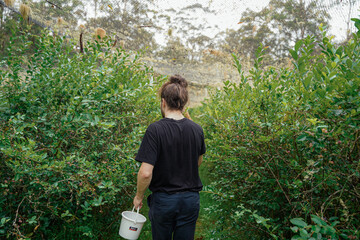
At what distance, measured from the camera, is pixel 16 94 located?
2666 millimetres

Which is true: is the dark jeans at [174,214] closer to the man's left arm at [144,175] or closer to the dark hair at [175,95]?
the man's left arm at [144,175]

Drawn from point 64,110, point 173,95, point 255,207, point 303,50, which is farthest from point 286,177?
point 64,110

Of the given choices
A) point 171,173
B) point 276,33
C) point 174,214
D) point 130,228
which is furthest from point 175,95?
point 276,33

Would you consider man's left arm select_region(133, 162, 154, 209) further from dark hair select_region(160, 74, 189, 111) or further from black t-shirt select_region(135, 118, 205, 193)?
dark hair select_region(160, 74, 189, 111)

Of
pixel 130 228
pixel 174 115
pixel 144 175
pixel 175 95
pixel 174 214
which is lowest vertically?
pixel 130 228

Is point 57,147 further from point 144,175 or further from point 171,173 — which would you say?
point 171,173

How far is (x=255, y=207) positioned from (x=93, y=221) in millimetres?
1966

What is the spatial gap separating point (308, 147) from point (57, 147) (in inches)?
85.2

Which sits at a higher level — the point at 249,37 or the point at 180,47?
the point at 249,37

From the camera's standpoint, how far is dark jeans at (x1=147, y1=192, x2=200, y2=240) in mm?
2045

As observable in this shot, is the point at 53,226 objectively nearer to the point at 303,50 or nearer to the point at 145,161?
the point at 145,161

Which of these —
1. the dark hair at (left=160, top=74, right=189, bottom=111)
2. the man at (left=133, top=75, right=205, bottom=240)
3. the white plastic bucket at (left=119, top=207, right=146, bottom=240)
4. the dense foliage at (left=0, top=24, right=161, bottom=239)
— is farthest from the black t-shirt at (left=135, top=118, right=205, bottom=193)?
the dense foliage at (left=0, top=24, right=161, bottom=239)

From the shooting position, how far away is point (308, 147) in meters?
1.93

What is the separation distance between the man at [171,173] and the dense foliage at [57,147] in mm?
518
